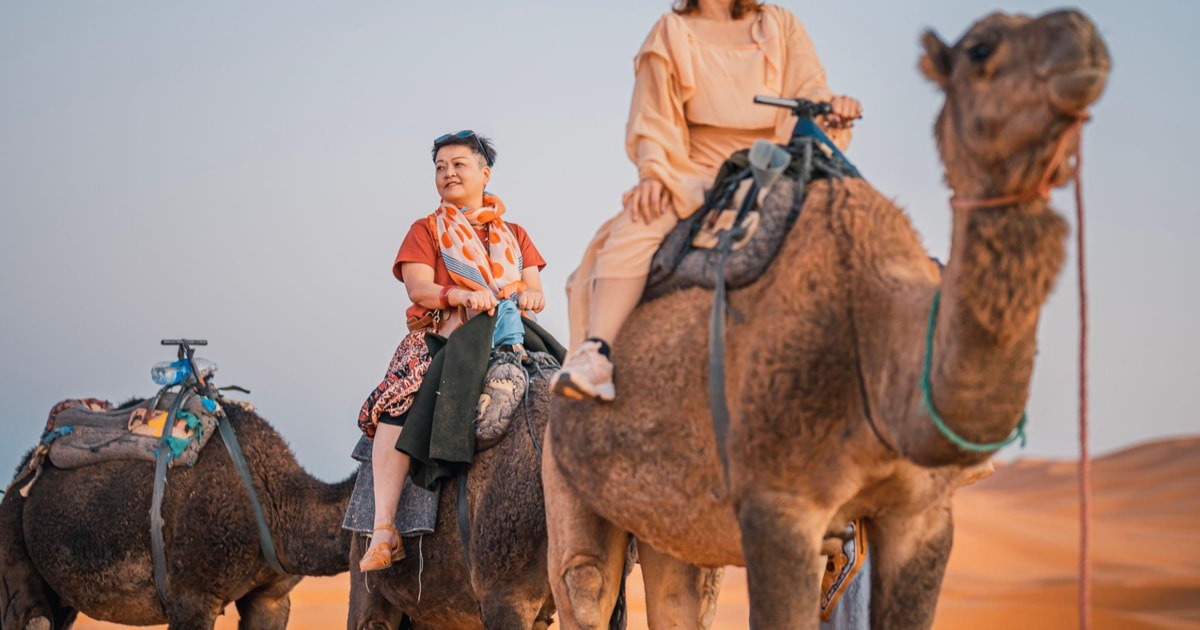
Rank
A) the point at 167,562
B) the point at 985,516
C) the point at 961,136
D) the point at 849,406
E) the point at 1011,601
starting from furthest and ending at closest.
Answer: the point at 985,516 < the point at 1011,601 < the point at 167,562 < the point at 849,406 < the point at 961,136

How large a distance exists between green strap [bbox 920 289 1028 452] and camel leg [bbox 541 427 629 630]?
1793 mm

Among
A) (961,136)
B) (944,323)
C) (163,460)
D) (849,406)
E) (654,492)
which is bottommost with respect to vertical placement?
(163,460)

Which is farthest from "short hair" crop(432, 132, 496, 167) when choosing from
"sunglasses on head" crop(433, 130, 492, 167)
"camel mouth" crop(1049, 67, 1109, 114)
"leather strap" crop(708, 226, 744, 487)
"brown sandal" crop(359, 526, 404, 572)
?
"camel mouth" crop(1049, 67, 1109, 114)

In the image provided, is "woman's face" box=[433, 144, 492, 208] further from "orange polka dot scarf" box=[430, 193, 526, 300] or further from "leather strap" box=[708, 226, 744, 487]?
"leather strap" box=[708, 226, 744, 487]

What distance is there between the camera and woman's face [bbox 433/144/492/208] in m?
7.85

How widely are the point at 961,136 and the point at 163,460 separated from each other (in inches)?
262

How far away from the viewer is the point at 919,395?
4.18 m

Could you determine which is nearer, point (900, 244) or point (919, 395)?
point (919, 395)

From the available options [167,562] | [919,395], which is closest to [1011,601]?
[167,562]

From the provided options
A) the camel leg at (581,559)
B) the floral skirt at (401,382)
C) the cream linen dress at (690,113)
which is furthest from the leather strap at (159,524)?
the cream linen dress at (690,113)

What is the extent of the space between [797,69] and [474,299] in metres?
2.35

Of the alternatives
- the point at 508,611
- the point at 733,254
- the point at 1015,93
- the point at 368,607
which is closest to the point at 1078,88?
the point at 1015,93

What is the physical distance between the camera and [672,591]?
591 centimetres

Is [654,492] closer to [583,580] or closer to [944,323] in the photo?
[583,580]
